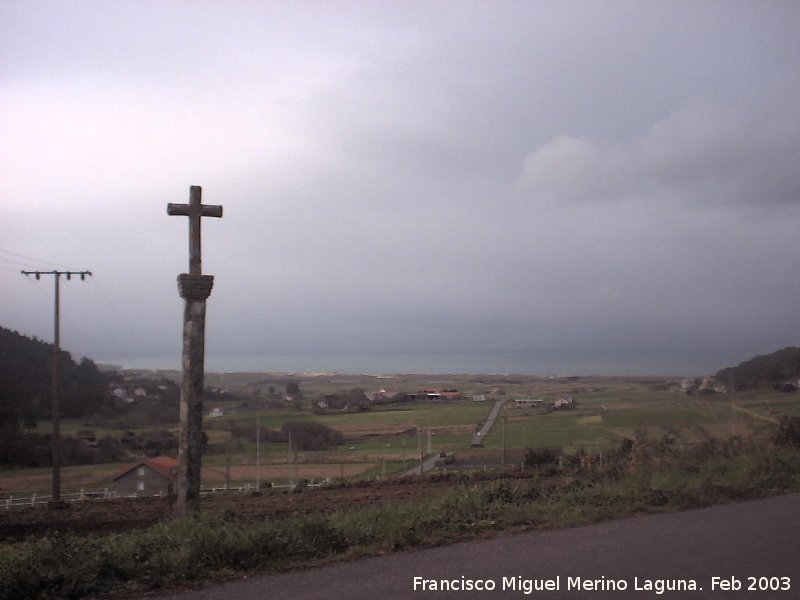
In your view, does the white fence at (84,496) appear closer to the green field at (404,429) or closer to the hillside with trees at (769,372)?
the green field at (404,429)

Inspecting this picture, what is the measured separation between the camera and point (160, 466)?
69.8 ft

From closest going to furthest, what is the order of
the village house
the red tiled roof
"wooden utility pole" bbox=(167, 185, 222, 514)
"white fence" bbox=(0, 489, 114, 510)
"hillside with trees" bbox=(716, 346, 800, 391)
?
"wooden utility pole" bbox=(167, 185, 222, 514)
the red tiled roof
the village house
"white fence" bbox=(0, 489, 114, 510)
"hillside with trees" bbox=(716, 346, 800, 391)

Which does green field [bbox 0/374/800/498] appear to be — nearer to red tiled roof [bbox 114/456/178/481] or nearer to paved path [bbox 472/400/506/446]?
paved path [bbox 472/400/506/446]

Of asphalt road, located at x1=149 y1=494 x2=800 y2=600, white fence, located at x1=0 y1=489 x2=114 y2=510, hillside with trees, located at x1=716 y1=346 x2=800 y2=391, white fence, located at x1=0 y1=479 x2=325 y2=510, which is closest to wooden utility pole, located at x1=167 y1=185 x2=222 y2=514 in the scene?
asphalt road, located at x1=149 y1=494 x2=800 y2=600

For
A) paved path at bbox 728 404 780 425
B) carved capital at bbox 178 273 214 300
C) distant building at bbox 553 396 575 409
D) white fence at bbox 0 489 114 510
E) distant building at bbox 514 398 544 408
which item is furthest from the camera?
distant building at bbox 514 398 544 408

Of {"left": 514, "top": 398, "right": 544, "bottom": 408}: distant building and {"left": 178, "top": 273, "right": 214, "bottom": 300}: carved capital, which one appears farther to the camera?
{"left": 514, "top": 398, "right": 544, "bottom": 408}: distant building

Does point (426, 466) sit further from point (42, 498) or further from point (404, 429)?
point (42, 498)

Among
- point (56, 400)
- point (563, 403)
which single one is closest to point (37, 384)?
point (56, 400)

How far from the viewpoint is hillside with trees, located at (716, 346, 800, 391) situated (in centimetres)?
2262

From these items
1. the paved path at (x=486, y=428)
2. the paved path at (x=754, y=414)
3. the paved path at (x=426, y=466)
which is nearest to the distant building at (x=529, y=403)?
the paved path at (x=486, y=428)

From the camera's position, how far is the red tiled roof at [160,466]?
20516 mm

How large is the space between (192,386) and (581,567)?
17.3 feet

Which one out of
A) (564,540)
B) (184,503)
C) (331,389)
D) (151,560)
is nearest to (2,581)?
(151,560)

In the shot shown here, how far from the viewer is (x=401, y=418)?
26.0 metres
